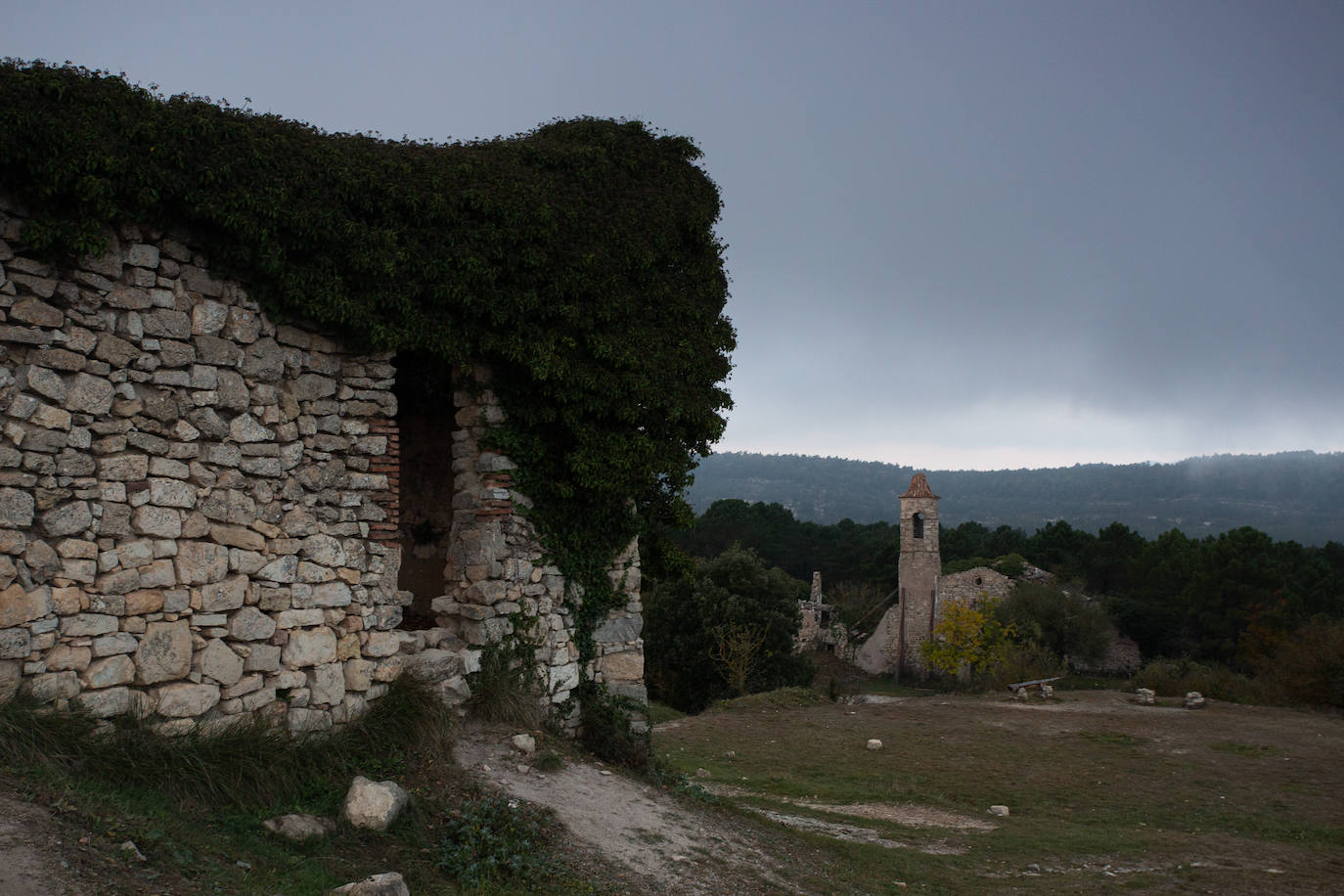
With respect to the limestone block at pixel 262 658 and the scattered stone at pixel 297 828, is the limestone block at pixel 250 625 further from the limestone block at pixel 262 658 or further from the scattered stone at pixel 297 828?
the scattered stone at pixel 297 828

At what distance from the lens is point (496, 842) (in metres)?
6.14

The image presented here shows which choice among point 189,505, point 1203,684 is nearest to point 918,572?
point 1203,684

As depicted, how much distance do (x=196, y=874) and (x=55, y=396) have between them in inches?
125

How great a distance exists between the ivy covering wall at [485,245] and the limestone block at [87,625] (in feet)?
7.80

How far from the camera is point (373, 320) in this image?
7.42 m

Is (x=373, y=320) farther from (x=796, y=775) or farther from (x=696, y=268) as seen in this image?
(x=796, y=775)

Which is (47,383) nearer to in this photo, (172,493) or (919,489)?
→ (172,493)

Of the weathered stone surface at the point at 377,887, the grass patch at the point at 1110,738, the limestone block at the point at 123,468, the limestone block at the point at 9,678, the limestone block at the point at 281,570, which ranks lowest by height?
the grass patch at the point at 1110,738

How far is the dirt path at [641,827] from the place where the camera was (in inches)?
263

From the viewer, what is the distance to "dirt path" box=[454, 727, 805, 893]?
21.9 feet

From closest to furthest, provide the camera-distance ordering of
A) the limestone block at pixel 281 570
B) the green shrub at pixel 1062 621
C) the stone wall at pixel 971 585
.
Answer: the limestone block at pixel 281 570
the green shrub at pixel 1062 621
the stone wall at pixel 971 585

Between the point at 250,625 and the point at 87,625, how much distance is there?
1098 millimetres

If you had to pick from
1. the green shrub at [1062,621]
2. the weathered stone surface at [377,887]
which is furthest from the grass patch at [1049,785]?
the green shrub at [1062,621]

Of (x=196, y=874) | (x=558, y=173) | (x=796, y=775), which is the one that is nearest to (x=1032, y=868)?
(x=796, y=775)
